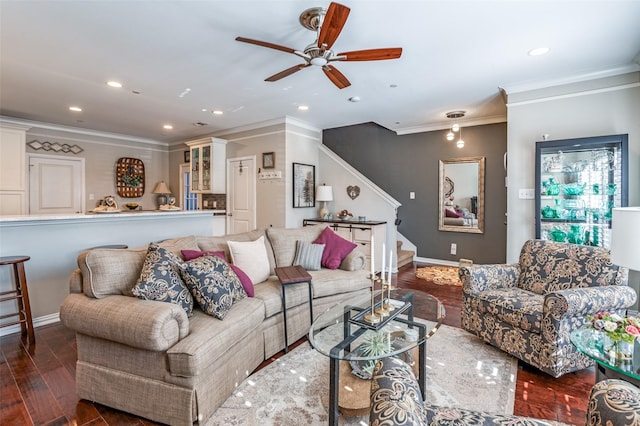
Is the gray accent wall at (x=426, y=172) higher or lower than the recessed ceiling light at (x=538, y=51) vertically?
lower

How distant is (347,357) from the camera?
Answer: 60.5 inches

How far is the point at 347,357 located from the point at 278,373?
2.99 ft

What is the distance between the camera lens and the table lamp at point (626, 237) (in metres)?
1.60

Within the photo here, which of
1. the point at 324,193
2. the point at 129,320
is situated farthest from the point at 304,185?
the point at 129,320

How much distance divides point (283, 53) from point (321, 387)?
109 inches

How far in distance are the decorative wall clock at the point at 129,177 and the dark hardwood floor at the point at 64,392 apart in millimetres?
4538

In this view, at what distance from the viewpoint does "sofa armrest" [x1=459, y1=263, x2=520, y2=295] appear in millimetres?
2615

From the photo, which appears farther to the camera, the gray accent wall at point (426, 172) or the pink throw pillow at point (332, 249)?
the gray accent wall at point (426, 172)

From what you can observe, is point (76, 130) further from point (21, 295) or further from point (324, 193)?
point (324, 193)

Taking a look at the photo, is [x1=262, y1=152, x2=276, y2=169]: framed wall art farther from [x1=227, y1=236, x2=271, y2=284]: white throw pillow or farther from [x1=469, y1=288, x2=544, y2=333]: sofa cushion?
[x1=469, y1=288, x2=544, y2=333]: sofa cushion

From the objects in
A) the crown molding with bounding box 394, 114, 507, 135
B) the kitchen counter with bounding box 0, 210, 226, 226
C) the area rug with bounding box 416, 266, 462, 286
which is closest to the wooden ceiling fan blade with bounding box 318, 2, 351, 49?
the kitchen counter with bounding box 0, 210, 226, 226

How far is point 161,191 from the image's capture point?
23.6 ft

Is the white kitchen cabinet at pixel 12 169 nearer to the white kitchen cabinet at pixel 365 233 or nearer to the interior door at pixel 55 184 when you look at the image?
the interior door at pixel 55 184

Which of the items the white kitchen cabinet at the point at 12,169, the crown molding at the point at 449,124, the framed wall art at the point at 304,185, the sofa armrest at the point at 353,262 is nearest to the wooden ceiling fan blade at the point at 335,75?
the sofa armrest at the point at 353,262
